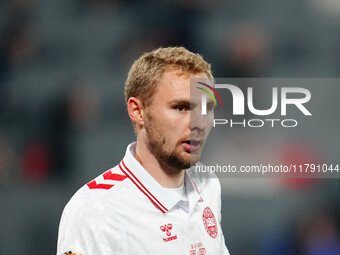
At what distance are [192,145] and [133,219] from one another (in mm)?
352

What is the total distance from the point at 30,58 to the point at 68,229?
9.73 feet

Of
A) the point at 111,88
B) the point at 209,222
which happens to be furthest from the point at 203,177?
the point at 111,88

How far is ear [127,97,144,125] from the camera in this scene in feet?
5.32

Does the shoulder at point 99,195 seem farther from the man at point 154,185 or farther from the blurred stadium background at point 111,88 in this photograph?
the blurred stadium background at point 111,88

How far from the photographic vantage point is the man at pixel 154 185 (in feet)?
4.63

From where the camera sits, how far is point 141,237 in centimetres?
145

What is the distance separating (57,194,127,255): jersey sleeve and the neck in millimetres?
248

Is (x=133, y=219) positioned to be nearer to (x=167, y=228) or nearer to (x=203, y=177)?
(x=167, y=228)

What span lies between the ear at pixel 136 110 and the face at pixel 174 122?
34 millimetres

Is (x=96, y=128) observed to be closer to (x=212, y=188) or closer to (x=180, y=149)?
(x=212, y=188)

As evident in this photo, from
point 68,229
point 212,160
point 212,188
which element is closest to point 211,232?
point 212,188

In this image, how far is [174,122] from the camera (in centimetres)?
154

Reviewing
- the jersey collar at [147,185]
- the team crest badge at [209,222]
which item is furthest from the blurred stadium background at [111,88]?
the jersey collar at [147,185]

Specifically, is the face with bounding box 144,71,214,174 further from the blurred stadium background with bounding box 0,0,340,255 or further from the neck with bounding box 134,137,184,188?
the blurred stadium background with bounding box 0,0,340,255
